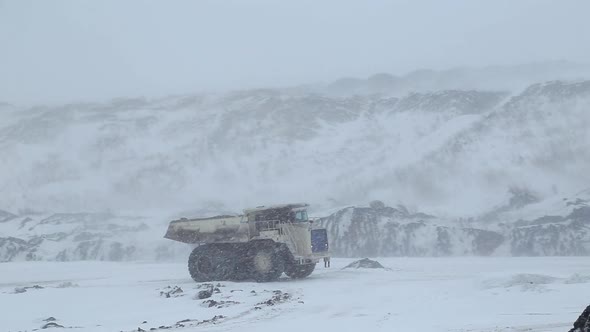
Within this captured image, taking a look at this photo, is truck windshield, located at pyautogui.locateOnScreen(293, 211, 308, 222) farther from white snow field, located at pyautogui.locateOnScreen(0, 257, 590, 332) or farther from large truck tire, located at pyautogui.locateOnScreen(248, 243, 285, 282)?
white snow field, located at pyautogui.locateOnScreen(0, 257, 590, 332)

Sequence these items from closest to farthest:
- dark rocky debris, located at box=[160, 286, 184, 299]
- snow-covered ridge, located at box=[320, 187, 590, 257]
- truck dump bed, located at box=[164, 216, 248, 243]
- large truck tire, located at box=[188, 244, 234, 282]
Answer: dark rocky debris, located at box=[160, 286, 184, 299], truck dump bed, located at box=[164, 216, 248, 243], large truck tire, located at box=[188, 244, 234, 282], snow-covered ridge, located at box=[320, 187, 590, 257]

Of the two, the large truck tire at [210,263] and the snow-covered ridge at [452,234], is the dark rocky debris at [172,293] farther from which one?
the snow-covered ridge at [452,234]

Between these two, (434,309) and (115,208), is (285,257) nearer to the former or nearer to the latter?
(434,309)

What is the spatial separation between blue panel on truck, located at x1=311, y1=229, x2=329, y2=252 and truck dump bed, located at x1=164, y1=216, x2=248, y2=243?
2569 millimetres

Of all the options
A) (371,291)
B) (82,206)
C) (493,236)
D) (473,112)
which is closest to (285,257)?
(371,291)

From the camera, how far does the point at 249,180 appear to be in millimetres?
76375

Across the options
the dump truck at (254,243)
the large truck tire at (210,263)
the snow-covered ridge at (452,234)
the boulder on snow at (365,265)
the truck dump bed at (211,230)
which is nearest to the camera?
the dump truck at (254,243)

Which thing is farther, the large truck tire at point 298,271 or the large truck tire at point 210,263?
the large truck tire at point 298,271

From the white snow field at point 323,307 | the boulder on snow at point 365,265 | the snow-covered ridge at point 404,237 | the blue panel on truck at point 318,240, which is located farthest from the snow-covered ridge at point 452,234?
the white snow field at point 323,307

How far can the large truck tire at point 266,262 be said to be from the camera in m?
21.0

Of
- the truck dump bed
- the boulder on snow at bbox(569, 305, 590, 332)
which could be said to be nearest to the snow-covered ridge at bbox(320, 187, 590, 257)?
the truck dump bed

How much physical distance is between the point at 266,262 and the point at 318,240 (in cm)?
233

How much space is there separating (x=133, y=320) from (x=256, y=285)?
301 inches

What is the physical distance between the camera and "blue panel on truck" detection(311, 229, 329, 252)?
22078mm
